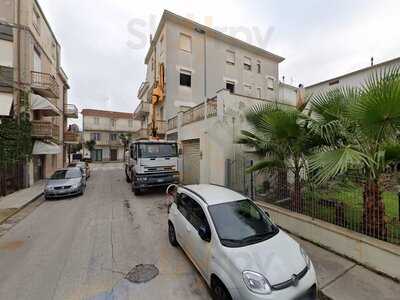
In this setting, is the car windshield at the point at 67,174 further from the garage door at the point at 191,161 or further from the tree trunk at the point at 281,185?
the tree trunk at the point at 281,185

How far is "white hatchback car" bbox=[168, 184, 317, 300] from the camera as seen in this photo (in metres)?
2.90

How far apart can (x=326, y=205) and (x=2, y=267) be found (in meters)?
6.99

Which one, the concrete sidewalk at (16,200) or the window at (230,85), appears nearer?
the concrete sidewalk at (16,200)

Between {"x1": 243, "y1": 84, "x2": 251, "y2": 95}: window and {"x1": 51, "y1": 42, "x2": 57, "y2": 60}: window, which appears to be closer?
{"x1": 51, "y1": 42, "x2": 57, "y2": 60}: window

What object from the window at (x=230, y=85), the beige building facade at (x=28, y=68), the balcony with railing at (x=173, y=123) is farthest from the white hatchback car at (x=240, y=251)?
the window at (x=230, y=85)

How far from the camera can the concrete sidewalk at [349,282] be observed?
11.2 ft

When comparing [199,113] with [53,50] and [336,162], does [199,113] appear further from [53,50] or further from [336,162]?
[53,50]

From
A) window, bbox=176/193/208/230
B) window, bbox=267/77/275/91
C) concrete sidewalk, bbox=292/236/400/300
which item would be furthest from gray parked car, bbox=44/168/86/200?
window, bbox=267/77/275/91

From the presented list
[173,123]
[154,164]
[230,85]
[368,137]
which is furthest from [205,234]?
[230,85]

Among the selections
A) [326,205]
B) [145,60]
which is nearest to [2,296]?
[326,205]

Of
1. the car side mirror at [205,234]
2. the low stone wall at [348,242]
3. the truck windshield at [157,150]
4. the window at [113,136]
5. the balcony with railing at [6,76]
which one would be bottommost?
the low stone wall at [348,242]

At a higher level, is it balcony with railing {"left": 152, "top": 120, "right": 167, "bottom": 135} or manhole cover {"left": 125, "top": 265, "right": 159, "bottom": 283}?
balcony with railing {"left": 152, "top": 120, "right": 167, "bottom": 135}

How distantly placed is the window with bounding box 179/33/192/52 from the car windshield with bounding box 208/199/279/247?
56.4ft

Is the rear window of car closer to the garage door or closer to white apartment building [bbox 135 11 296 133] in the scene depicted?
the garage door
